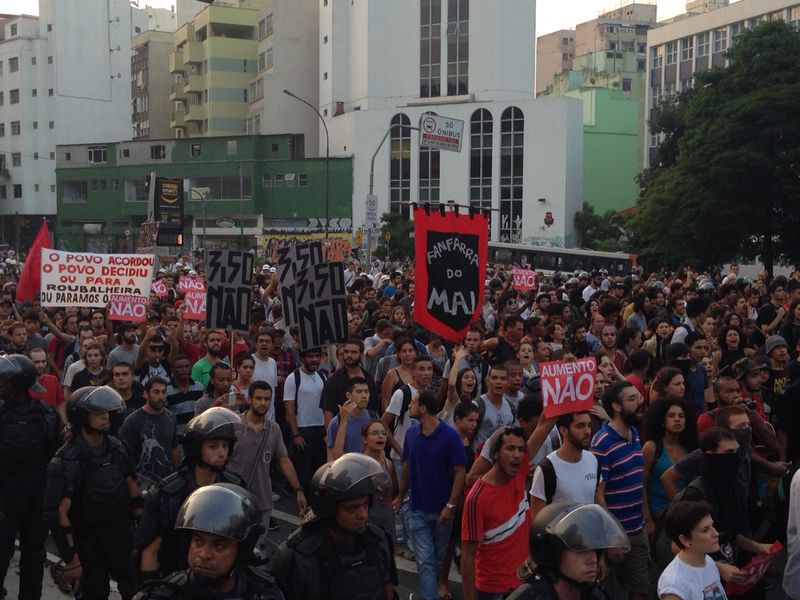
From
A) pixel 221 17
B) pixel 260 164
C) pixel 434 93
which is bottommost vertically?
pixel 260 164

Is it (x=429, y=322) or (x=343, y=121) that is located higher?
(x=343, y=121)

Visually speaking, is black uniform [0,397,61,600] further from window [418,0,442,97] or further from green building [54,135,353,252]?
window [418,0,442,97]

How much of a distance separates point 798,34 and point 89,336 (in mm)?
29396

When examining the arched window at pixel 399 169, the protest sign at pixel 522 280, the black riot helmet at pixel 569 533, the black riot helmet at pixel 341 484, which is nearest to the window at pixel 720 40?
the arched window at pixel 399 169

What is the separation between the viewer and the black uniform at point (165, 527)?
476 centimetres

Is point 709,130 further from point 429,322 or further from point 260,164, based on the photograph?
point 260,164

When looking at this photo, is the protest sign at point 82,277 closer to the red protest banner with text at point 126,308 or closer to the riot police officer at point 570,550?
the red protest banner with text at point 126,308

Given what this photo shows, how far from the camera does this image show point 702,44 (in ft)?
236

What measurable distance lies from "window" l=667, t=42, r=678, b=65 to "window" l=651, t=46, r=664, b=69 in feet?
2.41

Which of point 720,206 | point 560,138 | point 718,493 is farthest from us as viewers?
point 560,138

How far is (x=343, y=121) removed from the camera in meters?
69.8

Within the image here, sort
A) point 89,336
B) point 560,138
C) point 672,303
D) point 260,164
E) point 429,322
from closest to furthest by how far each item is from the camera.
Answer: point 429,322, point 89,336, point 672,303, point 560,138, point 260,164

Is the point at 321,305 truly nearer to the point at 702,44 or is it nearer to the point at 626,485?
the point at 626,485

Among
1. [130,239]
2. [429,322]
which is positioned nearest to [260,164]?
[130,239]
